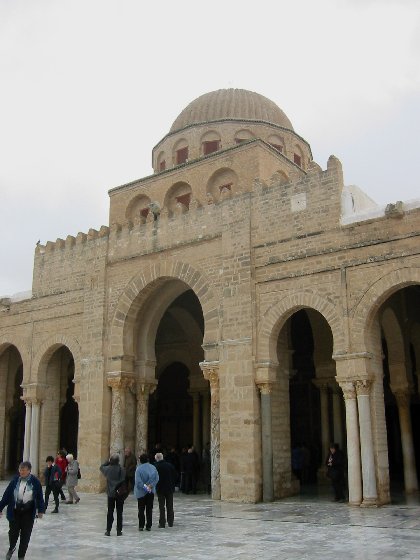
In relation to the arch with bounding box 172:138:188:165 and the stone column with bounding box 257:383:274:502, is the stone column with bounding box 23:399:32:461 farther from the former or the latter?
the arch with bounding box 172:138:188:165

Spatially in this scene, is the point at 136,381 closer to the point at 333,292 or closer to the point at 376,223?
the point at 333,292

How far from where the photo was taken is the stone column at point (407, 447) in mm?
11992

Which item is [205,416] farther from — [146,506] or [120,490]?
[120,490]

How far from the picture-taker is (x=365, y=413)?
1041 cm

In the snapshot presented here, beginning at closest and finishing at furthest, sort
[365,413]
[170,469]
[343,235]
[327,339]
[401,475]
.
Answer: [170,469] < [365,413] < [343,235] < [327,339] < [401,475]

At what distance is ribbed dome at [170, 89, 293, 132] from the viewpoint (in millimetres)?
18938

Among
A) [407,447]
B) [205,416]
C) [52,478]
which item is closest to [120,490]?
[52,478]

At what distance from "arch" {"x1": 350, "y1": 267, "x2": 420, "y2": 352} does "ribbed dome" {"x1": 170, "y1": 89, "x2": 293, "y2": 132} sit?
9772 millimetres

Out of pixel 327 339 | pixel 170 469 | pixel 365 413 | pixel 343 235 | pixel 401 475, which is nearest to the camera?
pixel 170 469

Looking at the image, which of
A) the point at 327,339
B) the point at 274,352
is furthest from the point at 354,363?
the point at 327,339

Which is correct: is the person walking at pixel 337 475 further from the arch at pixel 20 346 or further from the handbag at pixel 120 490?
the arch at pixel 20 346

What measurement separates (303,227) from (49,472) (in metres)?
6.63

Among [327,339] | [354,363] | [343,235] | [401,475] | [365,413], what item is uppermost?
[343,235]

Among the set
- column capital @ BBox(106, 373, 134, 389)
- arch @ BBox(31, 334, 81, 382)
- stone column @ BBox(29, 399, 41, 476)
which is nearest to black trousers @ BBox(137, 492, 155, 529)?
column capital @ BBox(106, 373, 134, 389)
